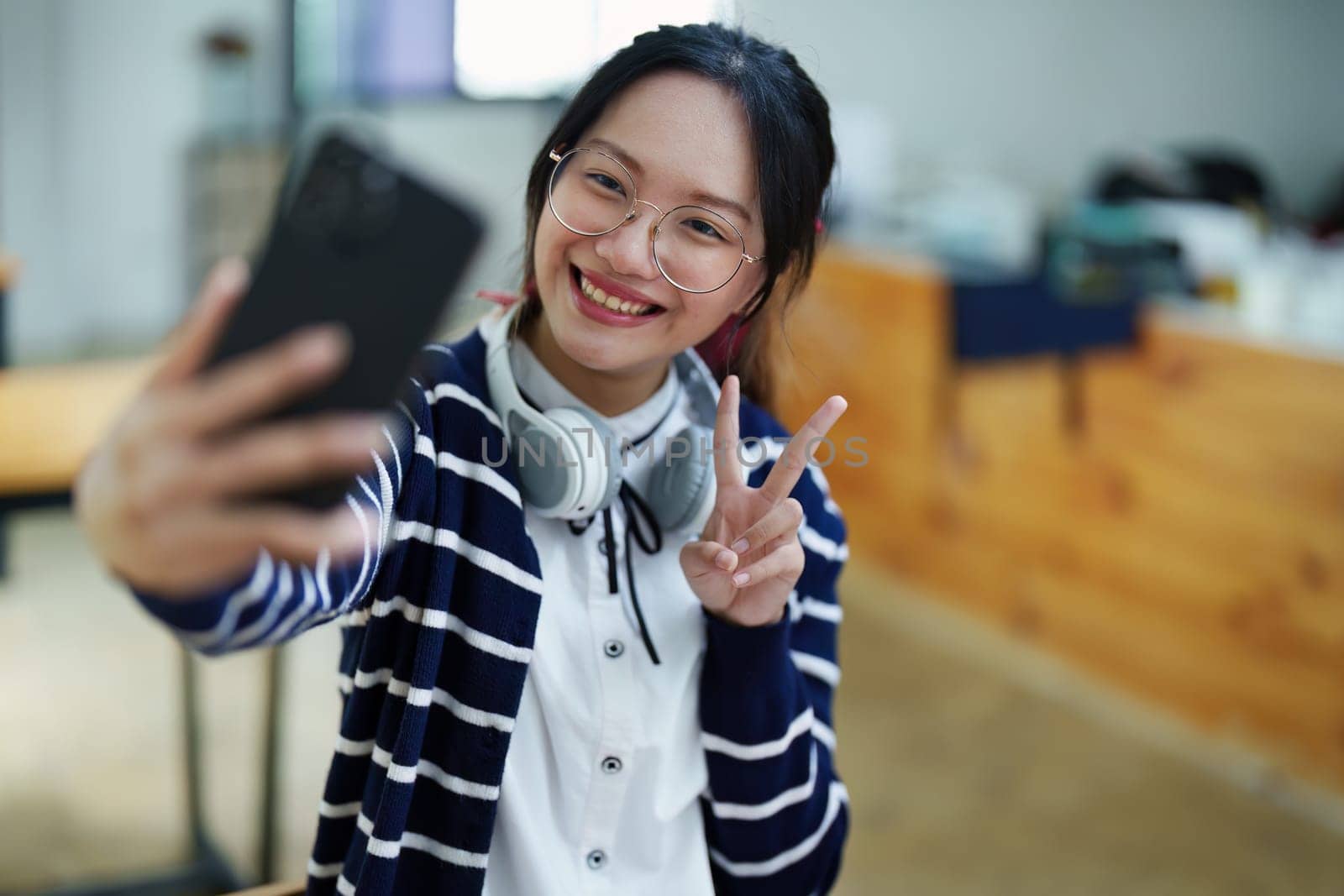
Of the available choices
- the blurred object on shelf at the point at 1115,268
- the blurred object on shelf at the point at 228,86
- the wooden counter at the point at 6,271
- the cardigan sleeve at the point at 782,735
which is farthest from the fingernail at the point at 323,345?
the blurred object on shelf at the point at 228,86

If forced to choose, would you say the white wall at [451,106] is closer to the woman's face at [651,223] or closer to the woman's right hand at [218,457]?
the woman's face at [651,223]

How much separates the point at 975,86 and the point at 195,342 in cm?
443

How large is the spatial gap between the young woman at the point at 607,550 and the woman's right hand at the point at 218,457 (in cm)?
15

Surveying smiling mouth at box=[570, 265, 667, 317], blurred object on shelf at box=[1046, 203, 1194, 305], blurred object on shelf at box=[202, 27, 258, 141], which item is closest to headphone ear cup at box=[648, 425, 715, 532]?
smiling mouth at box=[570, 265, 667, 317]

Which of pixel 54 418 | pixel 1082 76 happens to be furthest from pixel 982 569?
pixel 1082 76

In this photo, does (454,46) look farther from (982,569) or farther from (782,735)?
(782,735)

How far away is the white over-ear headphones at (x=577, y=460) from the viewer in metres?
0.79

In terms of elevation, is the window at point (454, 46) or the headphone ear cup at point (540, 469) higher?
the window at point (454, 46)

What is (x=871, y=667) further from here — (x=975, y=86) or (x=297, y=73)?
(x=297, y=73)

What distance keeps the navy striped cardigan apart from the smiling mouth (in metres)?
0.10

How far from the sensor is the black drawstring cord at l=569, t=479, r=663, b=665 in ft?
2.76

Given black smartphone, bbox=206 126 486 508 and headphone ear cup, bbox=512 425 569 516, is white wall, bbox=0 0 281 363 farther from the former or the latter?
black smartphone, bbox=206 126 486 508

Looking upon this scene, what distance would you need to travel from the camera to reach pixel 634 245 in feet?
2.45

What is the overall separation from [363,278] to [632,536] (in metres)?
0.38
